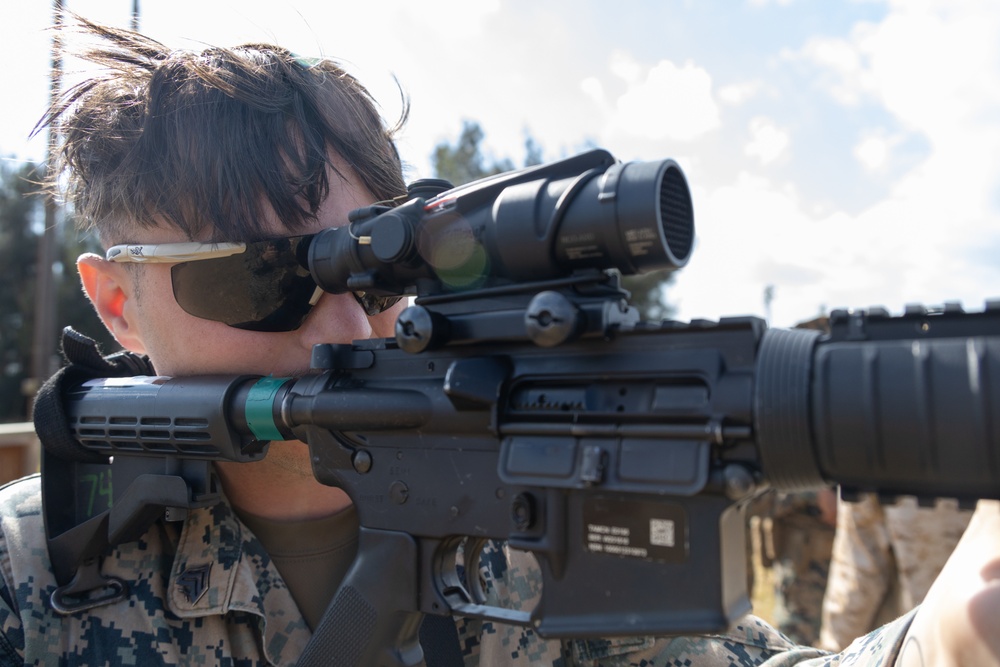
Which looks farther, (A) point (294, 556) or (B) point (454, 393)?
(A) point (294, 556)

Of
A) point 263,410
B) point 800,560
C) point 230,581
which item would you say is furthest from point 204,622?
point 800,560

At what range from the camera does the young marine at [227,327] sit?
2090 millimetres

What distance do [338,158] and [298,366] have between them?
27.4 inches

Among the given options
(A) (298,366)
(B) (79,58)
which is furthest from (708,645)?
(B) (79,58)

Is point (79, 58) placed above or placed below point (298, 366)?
above

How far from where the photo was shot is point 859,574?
5.93 metres

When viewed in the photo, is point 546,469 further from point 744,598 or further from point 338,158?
point 338,158

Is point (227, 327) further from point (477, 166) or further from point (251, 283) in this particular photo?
point (477, 166)

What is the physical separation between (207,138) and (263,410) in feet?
3.03

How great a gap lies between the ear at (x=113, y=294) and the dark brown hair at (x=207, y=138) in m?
0.10

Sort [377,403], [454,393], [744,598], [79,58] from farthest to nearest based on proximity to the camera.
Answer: [79,58] → [377,403] → [454,393] → [744,598]

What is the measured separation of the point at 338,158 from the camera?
242 cm

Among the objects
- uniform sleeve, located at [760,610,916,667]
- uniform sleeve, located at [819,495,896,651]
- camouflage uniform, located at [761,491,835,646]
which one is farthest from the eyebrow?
camouflage uniform, located at [761,491,835,646]

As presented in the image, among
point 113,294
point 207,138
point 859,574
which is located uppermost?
point 207,138
